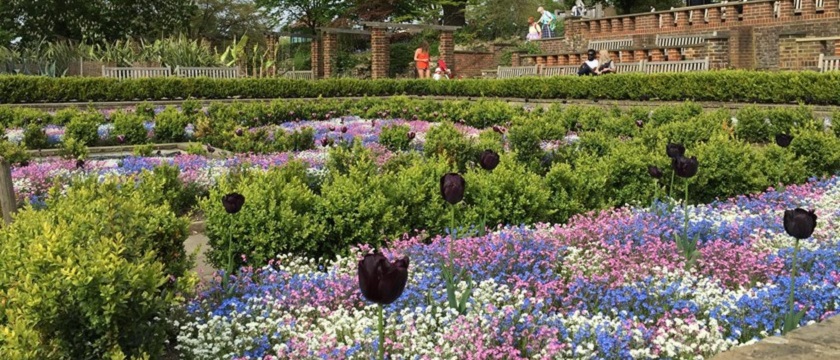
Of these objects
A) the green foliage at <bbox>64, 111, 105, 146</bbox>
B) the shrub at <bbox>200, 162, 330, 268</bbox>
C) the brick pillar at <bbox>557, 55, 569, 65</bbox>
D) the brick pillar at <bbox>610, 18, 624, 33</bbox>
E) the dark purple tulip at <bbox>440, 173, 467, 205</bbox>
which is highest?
the brick pillar at <bbox>610, 18, 624, 33</bbox>

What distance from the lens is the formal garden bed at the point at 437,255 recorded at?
9.53ft

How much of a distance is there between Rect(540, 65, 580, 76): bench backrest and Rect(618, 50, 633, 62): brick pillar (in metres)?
1.27

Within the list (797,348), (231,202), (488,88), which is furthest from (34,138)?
(488,88)

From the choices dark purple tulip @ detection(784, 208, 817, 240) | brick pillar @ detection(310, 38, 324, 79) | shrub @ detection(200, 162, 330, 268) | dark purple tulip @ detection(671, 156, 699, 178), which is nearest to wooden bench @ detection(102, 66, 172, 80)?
brick pillar @ detection(310, 38, 324, 79)

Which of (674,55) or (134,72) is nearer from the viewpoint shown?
(674,55)

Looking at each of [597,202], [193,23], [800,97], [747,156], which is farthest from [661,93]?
[193,23]

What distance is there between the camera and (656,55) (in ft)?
66.1

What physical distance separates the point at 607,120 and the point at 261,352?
826 centimetres

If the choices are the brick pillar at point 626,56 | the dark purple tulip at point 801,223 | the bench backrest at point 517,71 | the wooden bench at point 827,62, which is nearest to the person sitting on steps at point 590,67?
the brick pillar at point 626,56

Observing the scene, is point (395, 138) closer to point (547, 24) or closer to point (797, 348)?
point (797, 348)

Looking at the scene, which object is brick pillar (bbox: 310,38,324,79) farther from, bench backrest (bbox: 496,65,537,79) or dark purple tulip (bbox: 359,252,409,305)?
dark purple tulip (bbox: 359,252,409,305)

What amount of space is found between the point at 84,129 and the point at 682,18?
19637mm

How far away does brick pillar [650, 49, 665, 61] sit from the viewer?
788 inches

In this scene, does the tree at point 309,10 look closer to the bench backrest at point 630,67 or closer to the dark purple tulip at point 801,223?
the bench backrest at point 630,67
